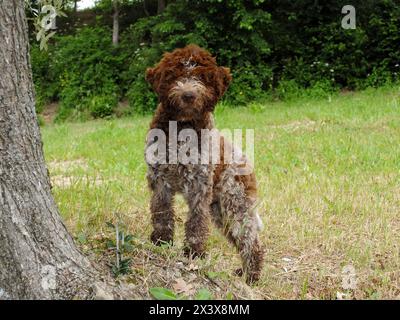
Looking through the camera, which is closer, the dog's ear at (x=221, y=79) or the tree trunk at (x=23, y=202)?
the tree trunk at (x=23, y=202)

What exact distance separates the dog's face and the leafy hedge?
46.5ft

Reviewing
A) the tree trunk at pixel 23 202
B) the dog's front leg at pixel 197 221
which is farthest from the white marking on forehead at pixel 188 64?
the tree trunk at pixel 23 202

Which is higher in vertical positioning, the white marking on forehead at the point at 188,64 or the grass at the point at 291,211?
the white marking on forehead at the point at 188,64

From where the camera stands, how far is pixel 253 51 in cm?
1959

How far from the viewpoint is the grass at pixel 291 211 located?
4105 millimetres

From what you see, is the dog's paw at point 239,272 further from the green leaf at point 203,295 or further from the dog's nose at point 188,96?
the dog's nose at point 188,96

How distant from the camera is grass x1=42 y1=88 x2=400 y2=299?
4105 mm

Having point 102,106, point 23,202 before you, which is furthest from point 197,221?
point 102,106

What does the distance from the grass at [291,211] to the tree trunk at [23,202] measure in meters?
0.51

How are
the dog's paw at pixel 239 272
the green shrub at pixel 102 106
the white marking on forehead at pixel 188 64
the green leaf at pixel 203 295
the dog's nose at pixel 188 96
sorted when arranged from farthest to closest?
1. the green shrub at pixel 102 106
2. the dog's paw at pixel 239 272
3. the white marking on forehead at pixel 188 64
4. the dog's nose at pixel 188 96
5. the green leaf at pixel 203 295

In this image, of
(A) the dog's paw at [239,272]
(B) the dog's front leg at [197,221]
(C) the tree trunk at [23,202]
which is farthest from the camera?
(A) the dog's paw at [239,272]

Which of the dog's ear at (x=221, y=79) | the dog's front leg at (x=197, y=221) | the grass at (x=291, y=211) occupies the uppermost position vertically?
the dog's ear at (x=221, y=79)

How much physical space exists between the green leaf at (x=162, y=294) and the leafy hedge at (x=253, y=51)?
1508cm

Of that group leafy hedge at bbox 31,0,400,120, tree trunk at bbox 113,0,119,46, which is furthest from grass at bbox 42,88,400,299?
tree trunk at bbox 113,0,119,46
